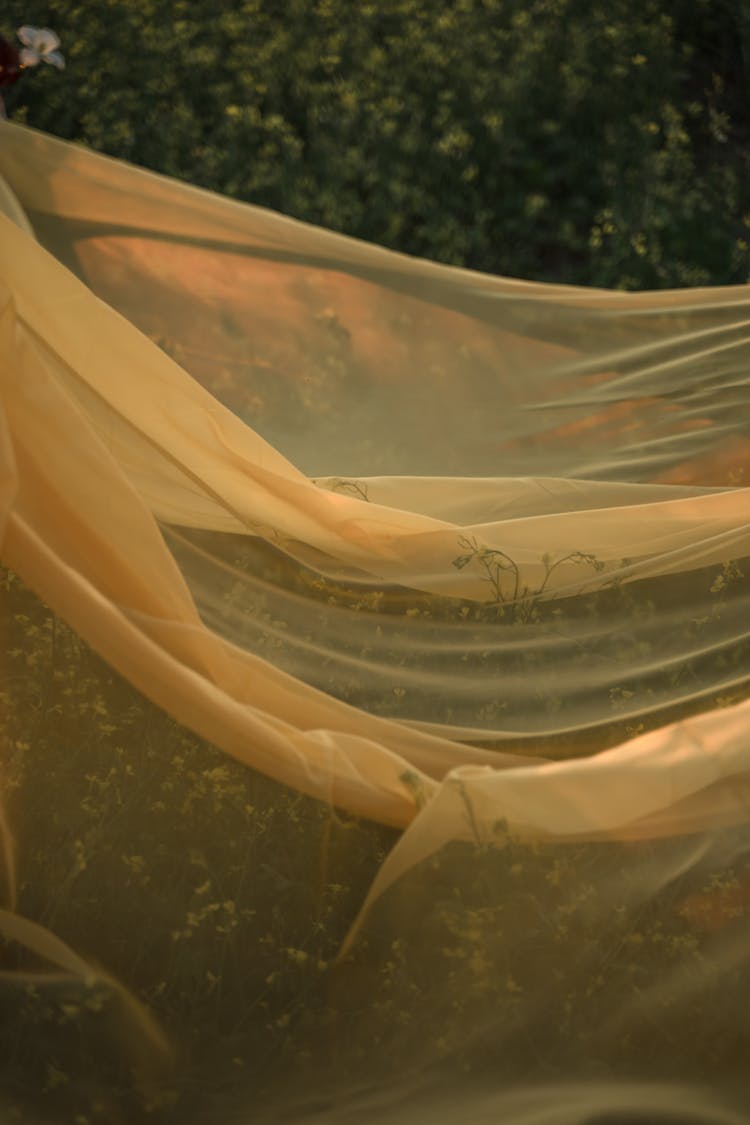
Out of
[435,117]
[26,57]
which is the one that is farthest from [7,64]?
[435,117]

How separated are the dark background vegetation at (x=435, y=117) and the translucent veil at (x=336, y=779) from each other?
2.68 metres

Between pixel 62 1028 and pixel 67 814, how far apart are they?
11.2 inches

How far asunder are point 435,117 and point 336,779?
363 cm

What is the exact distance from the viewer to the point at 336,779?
5.89ft

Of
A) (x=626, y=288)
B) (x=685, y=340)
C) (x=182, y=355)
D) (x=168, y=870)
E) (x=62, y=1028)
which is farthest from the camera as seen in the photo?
(x=626, y=288)

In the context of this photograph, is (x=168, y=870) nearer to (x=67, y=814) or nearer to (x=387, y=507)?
(x=67, y=814)

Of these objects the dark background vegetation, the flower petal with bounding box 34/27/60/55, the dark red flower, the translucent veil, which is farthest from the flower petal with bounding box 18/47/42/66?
the dark background vegetation

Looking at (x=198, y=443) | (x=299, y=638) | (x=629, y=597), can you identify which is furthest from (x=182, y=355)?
(x=629, y=597)

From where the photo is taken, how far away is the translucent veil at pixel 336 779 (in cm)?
172

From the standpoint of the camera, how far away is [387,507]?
2354mm

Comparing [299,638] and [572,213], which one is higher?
[299,638]

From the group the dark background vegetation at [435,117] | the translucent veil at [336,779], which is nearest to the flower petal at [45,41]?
the translucent veil at [336,779]

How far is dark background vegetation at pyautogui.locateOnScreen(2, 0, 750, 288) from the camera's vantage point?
190 inches

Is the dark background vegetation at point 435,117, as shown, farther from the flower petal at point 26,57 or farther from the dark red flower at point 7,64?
the dark red flower at point 7,64
